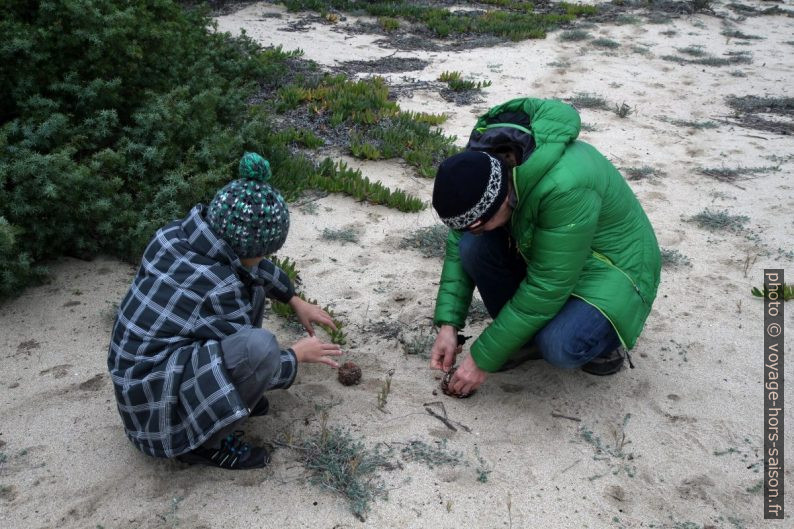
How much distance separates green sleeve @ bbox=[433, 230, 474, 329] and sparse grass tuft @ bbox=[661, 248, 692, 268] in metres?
1.94

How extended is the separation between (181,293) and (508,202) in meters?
1.28

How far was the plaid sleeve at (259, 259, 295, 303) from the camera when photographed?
2.91 meters

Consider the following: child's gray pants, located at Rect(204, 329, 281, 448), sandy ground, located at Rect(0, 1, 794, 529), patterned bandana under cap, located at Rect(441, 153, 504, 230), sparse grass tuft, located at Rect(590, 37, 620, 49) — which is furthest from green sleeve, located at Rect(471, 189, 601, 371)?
sparse grass tuft, located at Rect(590, 37, 620, 49)

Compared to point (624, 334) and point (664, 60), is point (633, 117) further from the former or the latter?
point (624, 334)

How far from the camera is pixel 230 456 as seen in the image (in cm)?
265

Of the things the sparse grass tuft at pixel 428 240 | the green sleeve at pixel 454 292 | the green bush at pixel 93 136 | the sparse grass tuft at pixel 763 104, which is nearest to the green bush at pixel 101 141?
the green bush at pixel 93 136

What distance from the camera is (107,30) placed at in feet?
14.3

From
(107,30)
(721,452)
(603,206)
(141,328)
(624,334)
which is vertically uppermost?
(107,30)

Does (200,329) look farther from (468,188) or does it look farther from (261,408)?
(468,188)

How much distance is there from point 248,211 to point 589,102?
650 centimetres

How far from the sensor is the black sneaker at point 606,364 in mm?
3248

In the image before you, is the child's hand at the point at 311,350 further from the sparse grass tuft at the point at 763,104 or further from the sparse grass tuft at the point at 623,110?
the sparse grass tuft at the point at 763,104

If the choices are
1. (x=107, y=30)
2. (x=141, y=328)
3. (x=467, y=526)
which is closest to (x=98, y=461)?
(x=141, y=328)

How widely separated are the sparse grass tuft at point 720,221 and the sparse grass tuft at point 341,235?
260 cm
